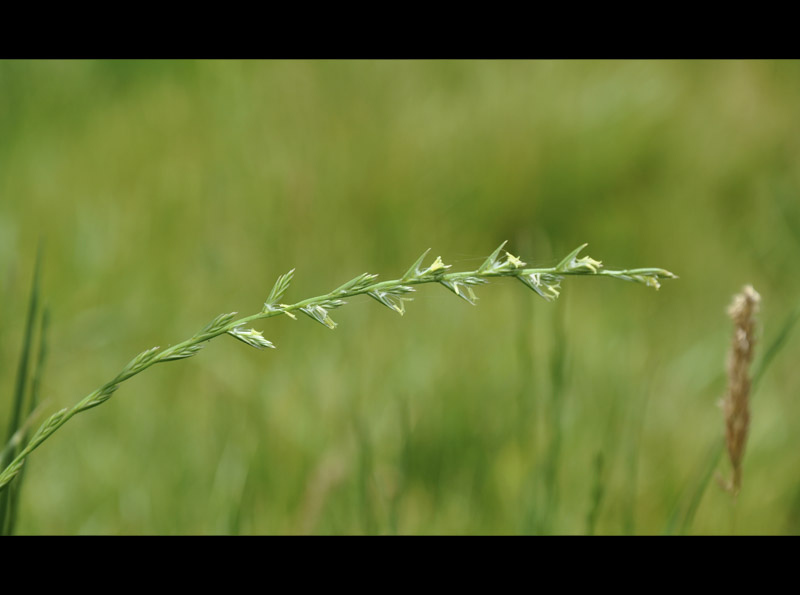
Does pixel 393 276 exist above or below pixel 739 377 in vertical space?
above

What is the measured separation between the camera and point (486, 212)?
3.45m

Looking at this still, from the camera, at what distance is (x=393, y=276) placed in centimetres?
304

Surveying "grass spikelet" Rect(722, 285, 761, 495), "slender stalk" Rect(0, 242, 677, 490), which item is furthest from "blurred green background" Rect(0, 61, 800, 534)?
"slender stalk" Rect(0, 242, 677, 490)

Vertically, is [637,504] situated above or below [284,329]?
below

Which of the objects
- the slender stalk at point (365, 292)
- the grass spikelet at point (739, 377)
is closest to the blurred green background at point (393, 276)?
the grass spikelet at point (739, 377)

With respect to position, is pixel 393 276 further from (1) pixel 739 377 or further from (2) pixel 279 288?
(2) pixel 279 288

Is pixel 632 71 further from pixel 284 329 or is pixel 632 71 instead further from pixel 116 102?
pixel 116 102

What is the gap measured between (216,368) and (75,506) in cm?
67

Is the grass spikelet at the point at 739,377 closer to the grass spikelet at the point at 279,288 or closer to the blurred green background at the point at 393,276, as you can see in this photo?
the blurred green background at the point at 393,276

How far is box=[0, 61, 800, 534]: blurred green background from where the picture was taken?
199 cm

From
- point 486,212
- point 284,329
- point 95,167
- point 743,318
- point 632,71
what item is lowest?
point 743,318

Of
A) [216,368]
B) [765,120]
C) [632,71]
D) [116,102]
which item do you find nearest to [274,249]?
[216,368]

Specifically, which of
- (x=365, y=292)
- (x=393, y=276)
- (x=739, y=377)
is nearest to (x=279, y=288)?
(x=365, y=292)

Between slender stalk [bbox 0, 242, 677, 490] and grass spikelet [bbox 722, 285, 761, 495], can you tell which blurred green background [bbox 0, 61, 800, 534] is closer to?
grass spikelet [bbox 722, 285, 761, 495]
